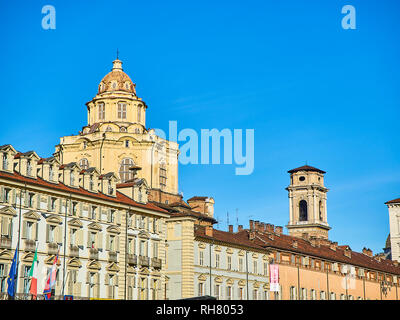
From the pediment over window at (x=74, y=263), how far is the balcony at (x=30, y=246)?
14.8ft

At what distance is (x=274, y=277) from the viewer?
315 ft

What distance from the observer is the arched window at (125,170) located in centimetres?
11440

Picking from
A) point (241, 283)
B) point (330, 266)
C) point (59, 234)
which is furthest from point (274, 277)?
point (59, 234)

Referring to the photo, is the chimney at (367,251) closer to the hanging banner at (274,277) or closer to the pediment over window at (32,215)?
the hanging banner at (274,277)

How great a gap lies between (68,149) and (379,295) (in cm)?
5694

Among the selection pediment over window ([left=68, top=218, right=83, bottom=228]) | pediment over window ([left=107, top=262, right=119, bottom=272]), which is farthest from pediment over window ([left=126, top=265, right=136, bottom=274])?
pediment over window ([left=68, top=218, right=83, bottom=228])

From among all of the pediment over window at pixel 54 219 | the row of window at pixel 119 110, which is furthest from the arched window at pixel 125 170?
the pediment over window at pixel 54 219

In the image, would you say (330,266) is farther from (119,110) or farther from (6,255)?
(6,255)

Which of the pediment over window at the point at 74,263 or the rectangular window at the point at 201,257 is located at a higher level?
the rectangular window at the point at 201,257

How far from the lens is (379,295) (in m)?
130

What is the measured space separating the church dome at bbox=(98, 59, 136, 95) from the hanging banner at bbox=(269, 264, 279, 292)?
132ft

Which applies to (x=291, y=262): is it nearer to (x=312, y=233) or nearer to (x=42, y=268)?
(x=42, y=268)

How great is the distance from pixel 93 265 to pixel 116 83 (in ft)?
180

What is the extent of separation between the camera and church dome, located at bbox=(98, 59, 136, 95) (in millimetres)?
121250
